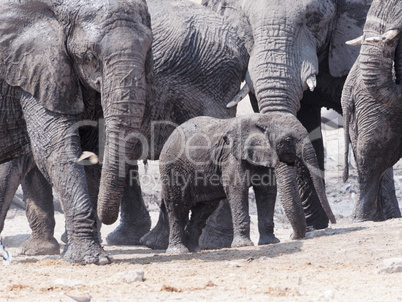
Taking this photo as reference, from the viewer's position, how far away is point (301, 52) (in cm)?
841

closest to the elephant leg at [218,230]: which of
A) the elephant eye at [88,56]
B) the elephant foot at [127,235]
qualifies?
the elephant foot at [127,235]

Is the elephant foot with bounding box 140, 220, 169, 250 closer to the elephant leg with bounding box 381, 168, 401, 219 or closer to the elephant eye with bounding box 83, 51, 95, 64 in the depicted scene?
the elephant leg with bounding box 381, 168, 401, 219

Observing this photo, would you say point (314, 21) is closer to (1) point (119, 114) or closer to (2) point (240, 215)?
(2) point (240, 215)

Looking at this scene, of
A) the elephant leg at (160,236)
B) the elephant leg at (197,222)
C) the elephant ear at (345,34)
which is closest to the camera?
the elephant leg at (197,222)

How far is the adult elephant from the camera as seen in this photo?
26.8ft

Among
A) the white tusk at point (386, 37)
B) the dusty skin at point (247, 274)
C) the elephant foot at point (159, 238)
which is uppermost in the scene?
the white tusk at point (386, 37)

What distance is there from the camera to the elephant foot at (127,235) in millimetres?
9055

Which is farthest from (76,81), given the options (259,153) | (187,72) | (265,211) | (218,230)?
(218,230)

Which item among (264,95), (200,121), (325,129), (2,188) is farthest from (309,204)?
(325,129)

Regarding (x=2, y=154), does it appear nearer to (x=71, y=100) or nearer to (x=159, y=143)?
(x=71, y=100)

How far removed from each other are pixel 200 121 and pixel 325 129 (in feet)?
30.8

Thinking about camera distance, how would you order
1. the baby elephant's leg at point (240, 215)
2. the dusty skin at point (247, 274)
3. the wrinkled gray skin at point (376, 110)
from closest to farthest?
the dusty skin at point (247, 274) → the baby elephant's leg at point (240, 215) → the wrinkled gray skin at point (376, 110)

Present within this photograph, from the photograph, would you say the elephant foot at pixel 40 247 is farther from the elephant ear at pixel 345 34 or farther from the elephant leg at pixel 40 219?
the elephant ear at pixel 345 34

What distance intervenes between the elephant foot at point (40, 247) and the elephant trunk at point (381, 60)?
2917mm
